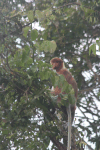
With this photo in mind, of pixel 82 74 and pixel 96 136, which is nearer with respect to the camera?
pixel 96 136

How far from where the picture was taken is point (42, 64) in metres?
1.74

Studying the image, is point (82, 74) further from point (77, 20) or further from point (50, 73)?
point (50, 73)

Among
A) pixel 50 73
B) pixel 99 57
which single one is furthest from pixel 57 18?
pixel 50 73

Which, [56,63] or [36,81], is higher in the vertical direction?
[56,63]

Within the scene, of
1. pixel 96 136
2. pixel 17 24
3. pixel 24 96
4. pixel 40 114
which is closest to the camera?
pixel 24 96

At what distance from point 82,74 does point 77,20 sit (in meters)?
1.58

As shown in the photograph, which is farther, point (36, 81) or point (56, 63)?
point (56, 63)

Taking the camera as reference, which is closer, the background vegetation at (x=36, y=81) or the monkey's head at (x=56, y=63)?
the background vegetation at (x=36, y=81)

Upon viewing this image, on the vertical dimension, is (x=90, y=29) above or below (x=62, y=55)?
above

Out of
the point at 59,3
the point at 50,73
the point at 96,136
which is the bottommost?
the point at 96,136

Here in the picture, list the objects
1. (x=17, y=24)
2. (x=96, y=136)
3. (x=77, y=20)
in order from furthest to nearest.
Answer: (x=77, y=20) → (x=96, y=136) → (x=17, y=24)

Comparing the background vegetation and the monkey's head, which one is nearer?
the background vegetation

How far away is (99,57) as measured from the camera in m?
4.91

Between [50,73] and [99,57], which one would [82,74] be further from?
[50,73]
